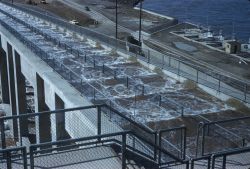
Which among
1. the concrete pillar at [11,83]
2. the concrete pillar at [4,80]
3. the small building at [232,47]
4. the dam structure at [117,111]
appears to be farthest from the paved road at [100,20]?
the dam structure at [117,111]

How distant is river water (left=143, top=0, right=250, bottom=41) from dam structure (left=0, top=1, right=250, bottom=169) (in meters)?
44.7

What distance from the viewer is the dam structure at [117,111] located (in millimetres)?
9664

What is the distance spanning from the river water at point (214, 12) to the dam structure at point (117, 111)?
4473 centimetres

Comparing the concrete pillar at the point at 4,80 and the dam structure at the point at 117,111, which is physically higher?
the dam structure at the point at 117,111

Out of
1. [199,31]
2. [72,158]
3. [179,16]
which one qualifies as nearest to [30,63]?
[72,158]

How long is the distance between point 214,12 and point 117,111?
293 feet

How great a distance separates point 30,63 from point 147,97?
906 cm

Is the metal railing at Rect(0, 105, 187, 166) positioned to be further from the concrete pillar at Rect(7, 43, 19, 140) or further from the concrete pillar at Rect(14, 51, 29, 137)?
the concrete pillar at Rect(7, 43, 19, 140)

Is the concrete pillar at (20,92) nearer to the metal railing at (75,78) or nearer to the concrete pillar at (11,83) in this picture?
the concrete pillar at (11,83)

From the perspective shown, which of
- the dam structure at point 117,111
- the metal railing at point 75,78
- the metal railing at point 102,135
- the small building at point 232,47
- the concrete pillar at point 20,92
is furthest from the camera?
the small building at point 232,47

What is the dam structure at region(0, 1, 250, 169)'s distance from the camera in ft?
31.7

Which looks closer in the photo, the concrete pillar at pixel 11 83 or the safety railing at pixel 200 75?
the safety railing at pixel 200 75

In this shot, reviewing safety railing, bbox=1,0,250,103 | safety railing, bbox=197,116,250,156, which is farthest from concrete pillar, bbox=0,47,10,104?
safety railing, bbox=197,116,250,156

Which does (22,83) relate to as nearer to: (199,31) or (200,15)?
(199,31)
